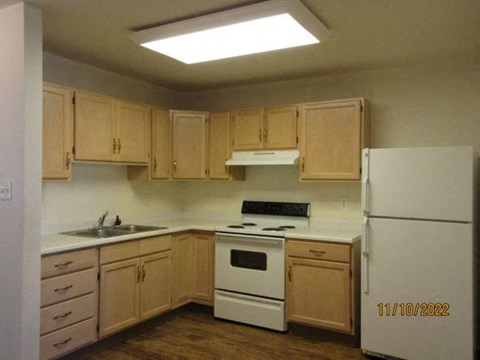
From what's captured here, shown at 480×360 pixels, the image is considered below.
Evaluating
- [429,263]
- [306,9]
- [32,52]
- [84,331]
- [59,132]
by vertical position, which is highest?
[306,9]

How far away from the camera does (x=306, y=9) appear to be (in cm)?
241

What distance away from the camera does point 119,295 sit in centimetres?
337

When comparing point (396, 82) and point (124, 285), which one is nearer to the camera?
point (124, 285)

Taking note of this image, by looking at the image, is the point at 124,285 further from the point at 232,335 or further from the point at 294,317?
the point at 294,317

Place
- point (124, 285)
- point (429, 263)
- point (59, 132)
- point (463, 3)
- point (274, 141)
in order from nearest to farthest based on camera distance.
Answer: point (463, 3) < point (429, 263) < point (59, 132) < point (124, 285) < point (274, 141)

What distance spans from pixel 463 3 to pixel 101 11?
7.14 feet

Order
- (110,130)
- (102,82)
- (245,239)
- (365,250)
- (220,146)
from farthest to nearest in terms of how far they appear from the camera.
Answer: (220,146) → (102,82) → (245,239) → (110,130) → (365,250)

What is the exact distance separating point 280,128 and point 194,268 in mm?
1649

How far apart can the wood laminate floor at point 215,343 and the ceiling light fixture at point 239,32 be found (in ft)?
7.69

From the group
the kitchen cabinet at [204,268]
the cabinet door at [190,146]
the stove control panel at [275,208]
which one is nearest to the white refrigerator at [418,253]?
the stove control panel at [275,208]

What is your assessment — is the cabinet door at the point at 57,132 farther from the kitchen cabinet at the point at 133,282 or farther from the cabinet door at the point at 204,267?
the cabinet door at the point at 204,267

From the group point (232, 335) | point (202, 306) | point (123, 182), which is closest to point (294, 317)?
point (232, 335)

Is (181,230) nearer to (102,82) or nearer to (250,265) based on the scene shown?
(250,265)

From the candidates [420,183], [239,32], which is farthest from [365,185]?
[239,32]
